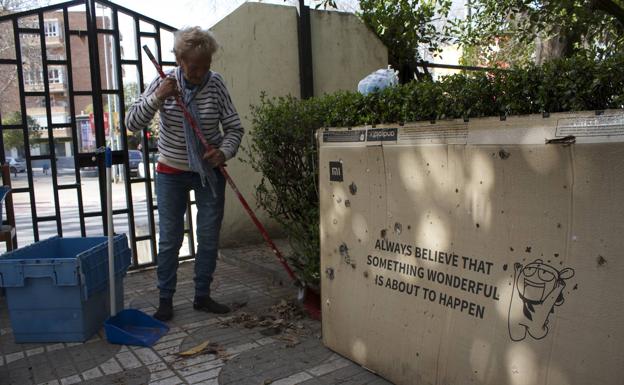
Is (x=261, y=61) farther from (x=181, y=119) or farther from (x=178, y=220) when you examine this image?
(x=178, y=220)

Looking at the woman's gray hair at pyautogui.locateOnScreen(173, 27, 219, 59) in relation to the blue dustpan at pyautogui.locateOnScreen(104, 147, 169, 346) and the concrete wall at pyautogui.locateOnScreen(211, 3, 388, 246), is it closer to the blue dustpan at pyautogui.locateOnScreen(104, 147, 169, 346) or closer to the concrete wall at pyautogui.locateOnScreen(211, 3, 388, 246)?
A: the blue dustpan at pyautogui.locateOnScreen(104, 147, 169, 346)

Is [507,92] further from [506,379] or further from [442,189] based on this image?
[506,379]

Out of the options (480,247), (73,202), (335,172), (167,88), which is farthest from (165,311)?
(480,247)

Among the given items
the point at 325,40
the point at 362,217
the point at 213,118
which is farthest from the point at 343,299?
the point at 325,40

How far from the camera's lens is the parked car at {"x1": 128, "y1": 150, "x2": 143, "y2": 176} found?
5.11 meters

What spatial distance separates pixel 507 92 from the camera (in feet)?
7.36

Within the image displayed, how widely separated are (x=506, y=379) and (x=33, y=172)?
4372 millimetres

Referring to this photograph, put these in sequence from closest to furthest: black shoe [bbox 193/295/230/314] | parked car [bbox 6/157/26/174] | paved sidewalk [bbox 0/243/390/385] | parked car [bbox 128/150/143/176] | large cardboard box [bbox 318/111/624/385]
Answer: large cardboard box [bbox 318/111/624/385] → paved sidewalk [bbox 0/243/390/385] → black shoe [bbox 193/295/230/314] → parked car [bbox 6/157/26/174] → parked car [bbox 128/150/143/176]

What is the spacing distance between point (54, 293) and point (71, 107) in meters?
2.18

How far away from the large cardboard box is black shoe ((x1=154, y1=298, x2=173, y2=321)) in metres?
1.42

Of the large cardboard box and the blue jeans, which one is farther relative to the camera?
the blue jeans

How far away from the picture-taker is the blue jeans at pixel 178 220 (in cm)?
373

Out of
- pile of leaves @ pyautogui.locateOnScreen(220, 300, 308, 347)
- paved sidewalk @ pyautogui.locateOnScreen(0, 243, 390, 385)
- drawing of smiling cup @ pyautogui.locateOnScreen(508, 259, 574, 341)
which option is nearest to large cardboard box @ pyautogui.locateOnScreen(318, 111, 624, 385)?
drawing of smiling cup @ pyautogui.locateOnScreen(508, 259, 574, 341)

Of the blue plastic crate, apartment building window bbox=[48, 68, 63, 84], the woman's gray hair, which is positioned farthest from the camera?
apartment building window bbox=[48, 68, 63, 84]
